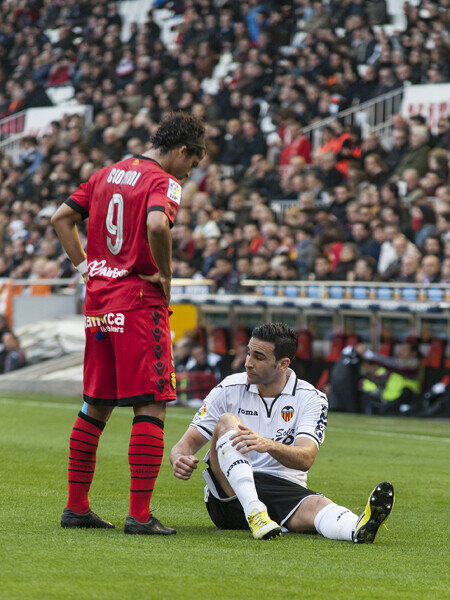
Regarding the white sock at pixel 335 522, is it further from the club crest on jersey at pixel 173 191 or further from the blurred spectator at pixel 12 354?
the blurred spectator at pixel 12 354

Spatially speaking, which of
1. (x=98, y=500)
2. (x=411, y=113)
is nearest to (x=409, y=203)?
(x=411, y=113)

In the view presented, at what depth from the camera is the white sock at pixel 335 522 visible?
4.98 metres

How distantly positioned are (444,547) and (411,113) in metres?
13.4

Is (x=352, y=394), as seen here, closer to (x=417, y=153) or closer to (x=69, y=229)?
(x=417, y=153)

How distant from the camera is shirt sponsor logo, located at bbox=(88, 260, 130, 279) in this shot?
501cm

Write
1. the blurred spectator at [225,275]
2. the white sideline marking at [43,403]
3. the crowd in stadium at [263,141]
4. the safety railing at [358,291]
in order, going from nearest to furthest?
the safety railing at [358,291] < the white sideline marking at [43,403] < the crowd in stadium at [263,141] < the blurred spectator at [225,275]

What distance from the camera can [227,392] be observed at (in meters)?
5.33

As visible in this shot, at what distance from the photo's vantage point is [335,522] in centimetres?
502

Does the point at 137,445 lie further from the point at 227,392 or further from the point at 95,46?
the point at 95,46

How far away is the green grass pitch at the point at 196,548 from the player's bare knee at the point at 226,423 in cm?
50

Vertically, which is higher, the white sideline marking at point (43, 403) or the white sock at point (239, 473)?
the white sock at point (239, 473)

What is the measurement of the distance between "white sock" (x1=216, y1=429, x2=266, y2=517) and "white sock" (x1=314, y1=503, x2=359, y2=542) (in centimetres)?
34

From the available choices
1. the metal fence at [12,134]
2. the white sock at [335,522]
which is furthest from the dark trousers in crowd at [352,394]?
the metal fence at [12,134]

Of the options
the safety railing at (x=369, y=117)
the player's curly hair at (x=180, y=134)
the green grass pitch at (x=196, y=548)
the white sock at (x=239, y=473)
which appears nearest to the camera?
the green grass pitch at (x=196, y=548)
